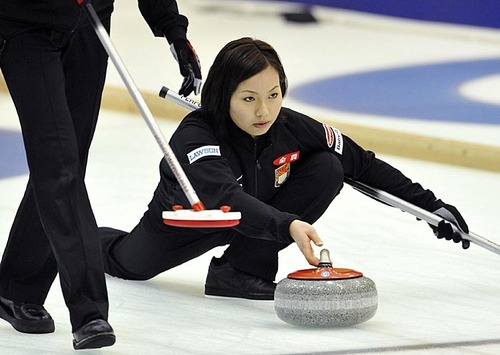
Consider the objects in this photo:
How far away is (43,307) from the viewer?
3152mm

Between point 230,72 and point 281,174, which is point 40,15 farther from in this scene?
point 281,174

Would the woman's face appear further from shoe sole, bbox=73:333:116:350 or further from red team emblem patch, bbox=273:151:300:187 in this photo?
shoe sole, bbox=73:333:116:350

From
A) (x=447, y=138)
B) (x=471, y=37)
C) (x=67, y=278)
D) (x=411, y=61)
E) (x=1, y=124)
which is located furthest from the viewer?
(x=471, y=37)

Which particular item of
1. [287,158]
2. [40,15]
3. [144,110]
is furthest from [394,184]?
[40,15]

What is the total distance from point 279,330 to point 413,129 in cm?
274

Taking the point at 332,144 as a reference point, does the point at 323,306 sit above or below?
below

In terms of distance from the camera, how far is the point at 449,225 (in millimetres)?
3365

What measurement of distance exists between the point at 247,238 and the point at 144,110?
754 mm

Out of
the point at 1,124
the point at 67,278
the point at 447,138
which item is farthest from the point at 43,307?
the point at 1,124

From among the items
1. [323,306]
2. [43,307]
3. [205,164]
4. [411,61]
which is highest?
[411,61]

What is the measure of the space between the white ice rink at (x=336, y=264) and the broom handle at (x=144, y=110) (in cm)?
42

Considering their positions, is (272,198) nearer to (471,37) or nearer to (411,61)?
(411,61)

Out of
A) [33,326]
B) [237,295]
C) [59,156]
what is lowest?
[33,326]

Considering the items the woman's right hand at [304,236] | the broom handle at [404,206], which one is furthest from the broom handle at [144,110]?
the broom handle at [404,206]
